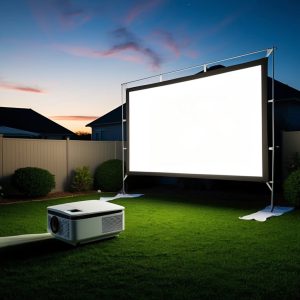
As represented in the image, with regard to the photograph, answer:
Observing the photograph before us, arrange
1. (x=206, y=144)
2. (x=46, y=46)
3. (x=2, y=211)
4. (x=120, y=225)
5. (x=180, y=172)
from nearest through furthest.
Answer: (x=120, y=225)
(x=2, y=211)
(x=206, y=144)
(x=180, y=172)
(x=46, y=46)

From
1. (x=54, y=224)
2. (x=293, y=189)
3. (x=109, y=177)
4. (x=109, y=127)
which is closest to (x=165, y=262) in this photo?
(x=54, y=224)

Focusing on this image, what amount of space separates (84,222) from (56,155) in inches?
205

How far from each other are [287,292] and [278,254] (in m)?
0.90

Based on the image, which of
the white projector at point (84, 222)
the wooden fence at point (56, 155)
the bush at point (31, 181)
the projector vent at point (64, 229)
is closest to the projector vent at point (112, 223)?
the white projector at point (84, 222)

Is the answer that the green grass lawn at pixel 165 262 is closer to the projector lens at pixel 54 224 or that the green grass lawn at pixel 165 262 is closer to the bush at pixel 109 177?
the projector lens at pixel 54 224

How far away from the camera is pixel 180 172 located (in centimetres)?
633

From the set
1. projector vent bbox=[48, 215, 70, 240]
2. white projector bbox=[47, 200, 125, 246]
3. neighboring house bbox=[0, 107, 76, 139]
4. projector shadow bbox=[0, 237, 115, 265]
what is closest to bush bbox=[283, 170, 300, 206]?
white projector bbox=[47, 200, 125, 246]

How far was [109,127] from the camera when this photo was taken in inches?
611

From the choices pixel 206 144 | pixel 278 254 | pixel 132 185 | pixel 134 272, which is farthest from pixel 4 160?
pixel 278 254

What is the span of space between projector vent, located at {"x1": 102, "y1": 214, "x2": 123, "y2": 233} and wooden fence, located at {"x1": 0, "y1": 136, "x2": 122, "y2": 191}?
15.4 ft

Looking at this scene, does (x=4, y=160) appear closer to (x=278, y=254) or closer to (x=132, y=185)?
(x=132, y=185)

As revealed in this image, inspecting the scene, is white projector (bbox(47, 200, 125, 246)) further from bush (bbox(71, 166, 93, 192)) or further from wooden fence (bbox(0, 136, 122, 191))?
bush (bbox(71, 166, 93, 192))

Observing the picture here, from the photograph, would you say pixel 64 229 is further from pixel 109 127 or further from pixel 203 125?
pixel 109 127

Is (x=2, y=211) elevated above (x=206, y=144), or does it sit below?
below
